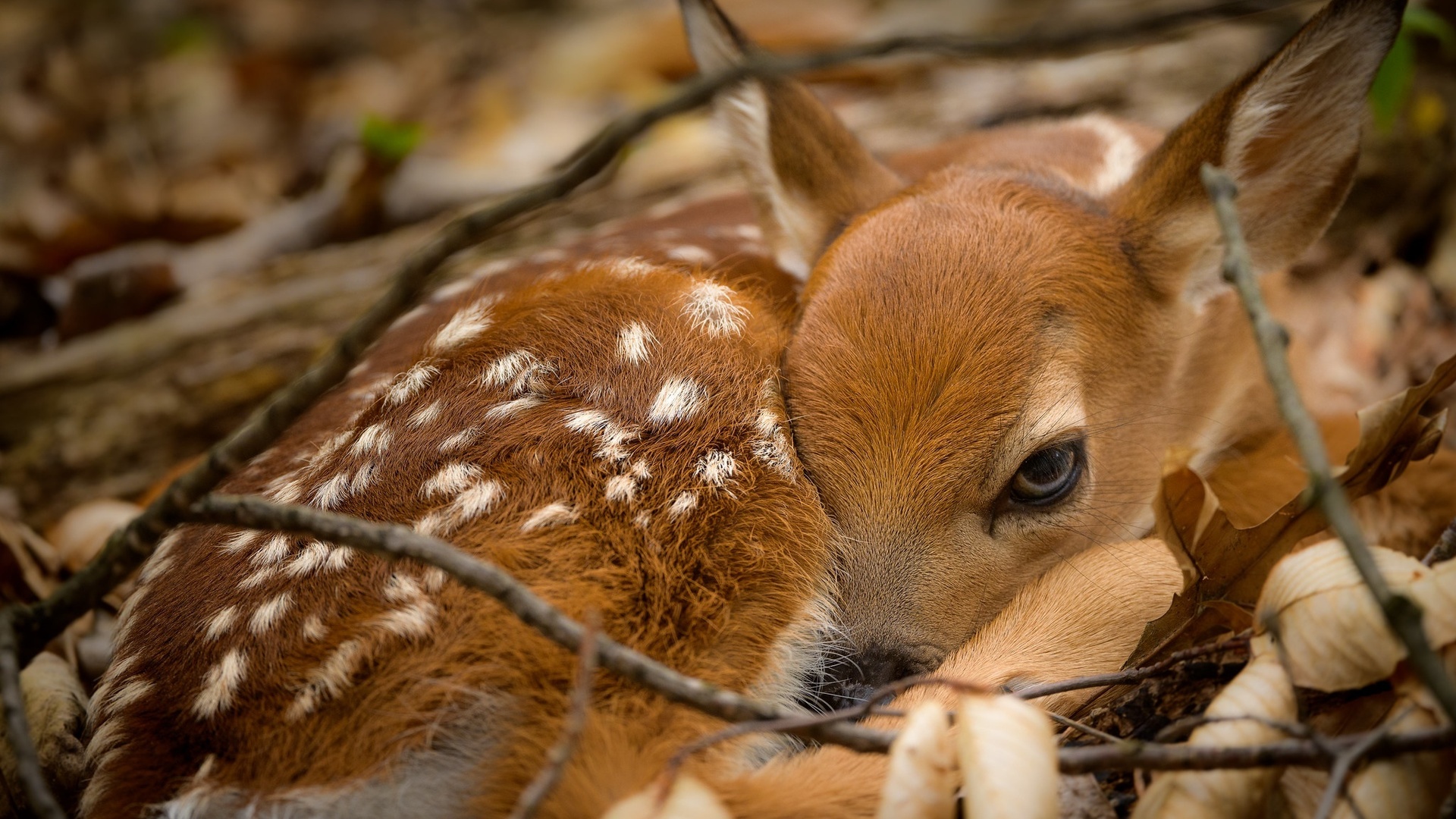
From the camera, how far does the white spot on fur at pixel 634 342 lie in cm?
216

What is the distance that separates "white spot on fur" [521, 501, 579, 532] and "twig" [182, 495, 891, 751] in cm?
41

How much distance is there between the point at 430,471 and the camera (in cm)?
197

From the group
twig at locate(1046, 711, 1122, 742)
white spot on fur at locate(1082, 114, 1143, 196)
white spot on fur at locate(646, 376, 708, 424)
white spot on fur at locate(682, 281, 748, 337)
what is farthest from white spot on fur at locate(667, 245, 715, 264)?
twig at locate(1046, 711, 1122, 742)

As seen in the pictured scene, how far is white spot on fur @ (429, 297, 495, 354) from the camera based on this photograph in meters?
2.27

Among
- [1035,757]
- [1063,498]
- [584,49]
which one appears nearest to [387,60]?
[584,49]

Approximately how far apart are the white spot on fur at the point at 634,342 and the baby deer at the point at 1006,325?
0.32m

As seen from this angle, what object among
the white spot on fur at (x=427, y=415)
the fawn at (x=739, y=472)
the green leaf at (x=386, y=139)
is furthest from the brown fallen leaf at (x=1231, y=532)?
the green leaf at (x=386, y=139)

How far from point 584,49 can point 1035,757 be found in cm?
458

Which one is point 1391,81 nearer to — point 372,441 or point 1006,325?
point 1006,325

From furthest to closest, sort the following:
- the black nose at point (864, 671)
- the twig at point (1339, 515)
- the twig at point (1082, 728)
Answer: the black nose at point (864, 671) < the twig at point (1082, 728) < the twig at point (1339, 515)

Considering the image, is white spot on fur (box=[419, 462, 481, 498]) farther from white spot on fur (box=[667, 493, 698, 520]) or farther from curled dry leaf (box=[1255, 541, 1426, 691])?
curled dry leaf (box=[1255, 541, 1426, 691])

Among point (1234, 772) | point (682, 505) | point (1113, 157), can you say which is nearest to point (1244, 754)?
point (1234, 772)

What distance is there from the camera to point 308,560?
6.23 feet

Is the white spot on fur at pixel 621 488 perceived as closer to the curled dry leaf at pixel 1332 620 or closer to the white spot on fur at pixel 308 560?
the white spot on fur at pixel 308 560
